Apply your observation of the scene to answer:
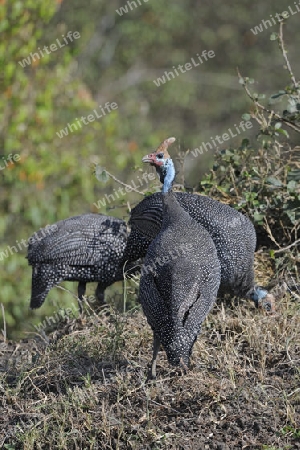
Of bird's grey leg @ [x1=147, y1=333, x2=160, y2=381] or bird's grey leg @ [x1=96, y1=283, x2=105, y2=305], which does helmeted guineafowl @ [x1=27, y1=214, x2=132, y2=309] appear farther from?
bird's grey leg @ [x1=147, y1=333, x2=160, y2=381]

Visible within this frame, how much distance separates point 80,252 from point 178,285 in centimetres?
164

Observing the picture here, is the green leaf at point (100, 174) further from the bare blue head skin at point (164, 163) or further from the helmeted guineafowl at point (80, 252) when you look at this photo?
the bare blue head skin at point (164, 163)

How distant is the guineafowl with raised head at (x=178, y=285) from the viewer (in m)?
4.07

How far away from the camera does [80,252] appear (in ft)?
18.7

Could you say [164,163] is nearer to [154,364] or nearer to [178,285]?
[178,285]

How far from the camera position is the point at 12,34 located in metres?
8.20

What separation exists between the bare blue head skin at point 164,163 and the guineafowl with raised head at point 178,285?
8 cm

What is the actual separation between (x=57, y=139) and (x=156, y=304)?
478cm

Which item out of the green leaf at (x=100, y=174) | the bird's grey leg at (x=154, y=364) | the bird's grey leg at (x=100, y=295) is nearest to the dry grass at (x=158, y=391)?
the bird's grey leg at (x=154, y=364)

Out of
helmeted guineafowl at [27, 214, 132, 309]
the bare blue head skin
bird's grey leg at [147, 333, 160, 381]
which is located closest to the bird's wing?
helmeted guineafowl at [27, 214, 132, 309]

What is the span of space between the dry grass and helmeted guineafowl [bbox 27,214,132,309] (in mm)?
707

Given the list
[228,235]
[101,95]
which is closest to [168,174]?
[228,235]

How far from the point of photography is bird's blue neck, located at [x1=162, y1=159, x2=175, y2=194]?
464 cm

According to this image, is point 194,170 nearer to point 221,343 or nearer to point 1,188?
point 1,188
